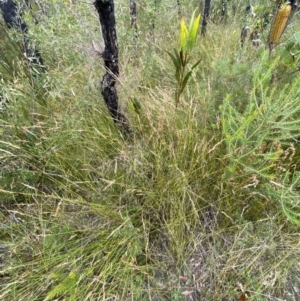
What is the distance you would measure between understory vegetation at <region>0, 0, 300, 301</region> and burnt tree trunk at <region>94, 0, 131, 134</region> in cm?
6

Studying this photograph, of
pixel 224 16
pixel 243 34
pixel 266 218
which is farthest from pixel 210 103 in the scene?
pixel 224 16

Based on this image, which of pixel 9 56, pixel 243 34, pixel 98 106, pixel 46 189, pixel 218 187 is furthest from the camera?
pixel 243 34

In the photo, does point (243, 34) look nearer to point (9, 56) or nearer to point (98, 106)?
point (98, 106)

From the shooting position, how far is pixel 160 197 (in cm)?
114

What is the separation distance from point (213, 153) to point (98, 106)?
0.67 meters

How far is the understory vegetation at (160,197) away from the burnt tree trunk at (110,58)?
6 cm

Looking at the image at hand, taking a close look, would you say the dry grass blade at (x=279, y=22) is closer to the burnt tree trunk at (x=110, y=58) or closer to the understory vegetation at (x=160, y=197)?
the understory vegetation at (x=160, y=197)

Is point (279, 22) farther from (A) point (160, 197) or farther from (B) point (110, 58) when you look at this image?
(A) point (160, 197)

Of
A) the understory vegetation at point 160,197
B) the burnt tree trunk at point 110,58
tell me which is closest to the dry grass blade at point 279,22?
the understory vegetation at point 160,197

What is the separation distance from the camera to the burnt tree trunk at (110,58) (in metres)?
1.01

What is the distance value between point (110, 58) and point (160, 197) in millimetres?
625

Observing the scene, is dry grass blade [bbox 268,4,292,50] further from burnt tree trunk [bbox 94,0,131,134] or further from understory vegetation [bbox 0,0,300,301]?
burnt tree trunk [bbox 94,0,131,134]

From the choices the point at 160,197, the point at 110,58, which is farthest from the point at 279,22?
the point at 160,197

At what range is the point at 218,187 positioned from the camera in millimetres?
1114
